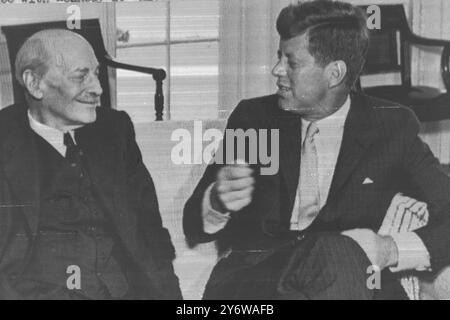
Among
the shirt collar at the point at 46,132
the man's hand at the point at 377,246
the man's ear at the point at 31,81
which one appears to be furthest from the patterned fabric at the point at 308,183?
the man's ear at the point at 31,81

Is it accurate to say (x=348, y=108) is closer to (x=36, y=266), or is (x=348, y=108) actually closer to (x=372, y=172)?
(x=372, y=172)

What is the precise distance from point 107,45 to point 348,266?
112 centimetres

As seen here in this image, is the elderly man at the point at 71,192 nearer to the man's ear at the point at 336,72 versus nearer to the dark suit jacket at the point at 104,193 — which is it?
the dark suit jacket at the point at 104,193

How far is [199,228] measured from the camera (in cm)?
367

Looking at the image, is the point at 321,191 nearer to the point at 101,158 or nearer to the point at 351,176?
the point at 351,176

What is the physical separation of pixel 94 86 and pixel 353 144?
91 cm

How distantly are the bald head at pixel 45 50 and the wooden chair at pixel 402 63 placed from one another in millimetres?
980

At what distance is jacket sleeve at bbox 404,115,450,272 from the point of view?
12.0 ft

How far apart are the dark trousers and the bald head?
90cm

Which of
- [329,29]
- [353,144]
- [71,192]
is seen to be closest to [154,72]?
[71,192]
